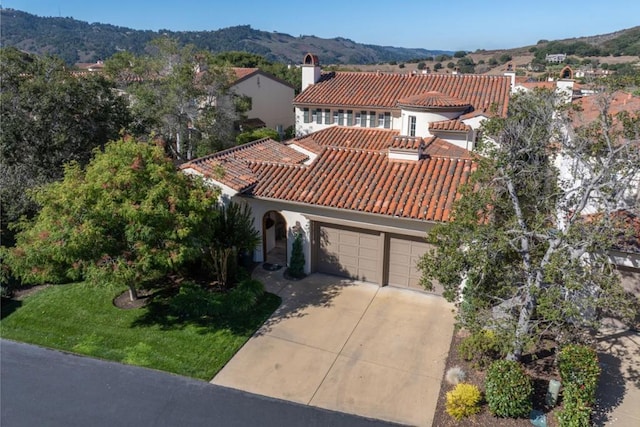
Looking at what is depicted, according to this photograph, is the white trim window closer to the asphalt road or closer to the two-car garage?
the two-car garage

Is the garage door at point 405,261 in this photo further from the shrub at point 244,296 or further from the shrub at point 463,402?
the shrub at point 463,402

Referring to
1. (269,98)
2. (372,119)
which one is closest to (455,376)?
(372,119)

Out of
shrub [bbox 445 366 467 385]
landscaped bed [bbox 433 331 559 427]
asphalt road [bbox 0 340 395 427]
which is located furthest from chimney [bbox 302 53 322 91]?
shrub [bbox 445 366 467 385]

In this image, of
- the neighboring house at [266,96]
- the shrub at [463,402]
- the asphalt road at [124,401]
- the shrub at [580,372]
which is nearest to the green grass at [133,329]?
the asphalt road at [124,401]

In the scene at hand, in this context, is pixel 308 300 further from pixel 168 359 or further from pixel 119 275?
pixel 119 275

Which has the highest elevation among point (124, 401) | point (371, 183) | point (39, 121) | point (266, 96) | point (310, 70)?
point (310, 70)

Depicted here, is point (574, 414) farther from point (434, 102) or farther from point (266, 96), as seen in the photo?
point (266, 96)

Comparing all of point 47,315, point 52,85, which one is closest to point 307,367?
point 47,315
